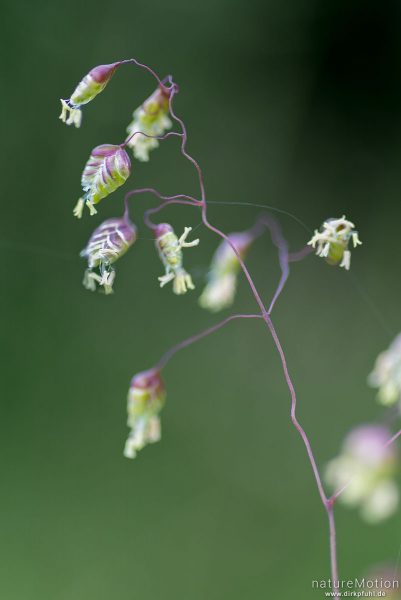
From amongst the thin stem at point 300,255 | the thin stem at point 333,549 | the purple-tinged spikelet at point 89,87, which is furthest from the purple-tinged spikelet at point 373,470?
the purple-tinged spikelet at point 89,87

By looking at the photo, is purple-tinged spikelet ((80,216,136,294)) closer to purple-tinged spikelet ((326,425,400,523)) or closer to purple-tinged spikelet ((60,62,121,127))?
purple-tinged spikelet ((60,62,121,127))

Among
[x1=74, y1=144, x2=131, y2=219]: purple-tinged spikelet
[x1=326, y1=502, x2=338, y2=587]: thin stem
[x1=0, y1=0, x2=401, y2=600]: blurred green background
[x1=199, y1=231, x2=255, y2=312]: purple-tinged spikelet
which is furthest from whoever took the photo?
[x1=0, y1=0, x2=401, y2=600]: blurred green background

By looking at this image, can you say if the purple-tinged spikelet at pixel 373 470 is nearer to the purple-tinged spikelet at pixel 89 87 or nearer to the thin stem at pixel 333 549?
the thin stem at pixel 333 549

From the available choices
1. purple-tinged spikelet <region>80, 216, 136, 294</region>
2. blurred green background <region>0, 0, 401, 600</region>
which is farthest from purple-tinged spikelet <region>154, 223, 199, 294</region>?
blurred green background <region>0, 0, 401, 600</region>

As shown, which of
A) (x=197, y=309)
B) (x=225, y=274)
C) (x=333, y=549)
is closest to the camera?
(x=333, y=549)

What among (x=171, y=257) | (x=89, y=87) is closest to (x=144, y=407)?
(x=171, y=257)

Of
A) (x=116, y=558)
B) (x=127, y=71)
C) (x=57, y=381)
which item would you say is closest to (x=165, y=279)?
(x=116, y=558)

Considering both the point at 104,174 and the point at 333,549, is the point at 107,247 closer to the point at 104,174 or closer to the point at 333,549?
the point at 104,174
